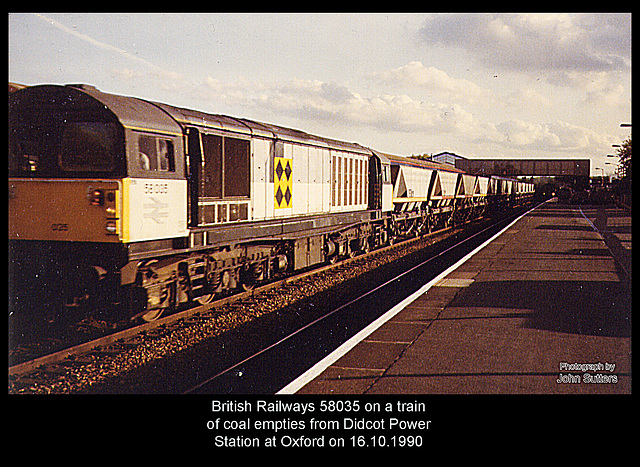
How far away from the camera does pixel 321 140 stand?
17203mm

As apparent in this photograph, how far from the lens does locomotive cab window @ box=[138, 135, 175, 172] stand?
30.7ft

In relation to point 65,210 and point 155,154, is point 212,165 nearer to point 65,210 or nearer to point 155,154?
point 155,154

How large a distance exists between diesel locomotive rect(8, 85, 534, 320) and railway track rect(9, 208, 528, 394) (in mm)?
415

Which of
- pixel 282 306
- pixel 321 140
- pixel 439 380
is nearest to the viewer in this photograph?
pixel 439 380

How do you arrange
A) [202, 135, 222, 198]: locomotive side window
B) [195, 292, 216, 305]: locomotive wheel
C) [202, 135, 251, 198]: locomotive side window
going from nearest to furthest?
[202, 135, 222, 198]: locomotive side window, [202, 135, 251, 198]: locomotive side window, [195, 292, 216, 305]: locomotive wheel

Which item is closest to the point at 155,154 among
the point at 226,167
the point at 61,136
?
the point at 61,136

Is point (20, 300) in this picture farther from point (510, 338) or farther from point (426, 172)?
point (426, 172)

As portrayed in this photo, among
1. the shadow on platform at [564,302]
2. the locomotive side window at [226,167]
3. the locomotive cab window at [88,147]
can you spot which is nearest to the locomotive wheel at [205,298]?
the locomotive side window at [226,167]

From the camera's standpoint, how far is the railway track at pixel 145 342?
305 inches

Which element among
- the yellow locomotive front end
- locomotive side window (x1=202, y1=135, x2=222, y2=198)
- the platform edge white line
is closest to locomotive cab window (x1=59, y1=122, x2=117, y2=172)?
the yellow locomotive front end

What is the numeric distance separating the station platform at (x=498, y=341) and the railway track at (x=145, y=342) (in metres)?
2.44

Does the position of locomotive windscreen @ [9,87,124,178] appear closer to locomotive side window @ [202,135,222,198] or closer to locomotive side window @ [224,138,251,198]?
locomotive side window @ [202,135,222,198]

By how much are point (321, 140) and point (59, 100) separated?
902 centimetres
